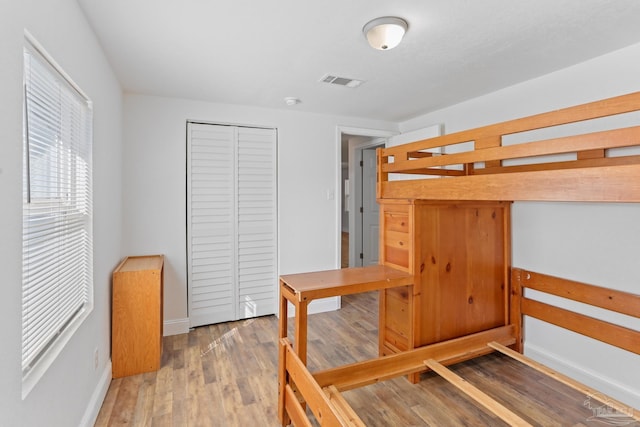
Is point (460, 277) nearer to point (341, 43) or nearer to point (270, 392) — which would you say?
point (270, 392)

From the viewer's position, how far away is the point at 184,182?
3.13 metres

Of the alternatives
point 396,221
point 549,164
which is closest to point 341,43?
point 396,221

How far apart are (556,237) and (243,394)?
2.57m

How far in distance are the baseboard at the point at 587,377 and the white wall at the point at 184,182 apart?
2055 mm

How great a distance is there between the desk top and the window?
1.13 meters

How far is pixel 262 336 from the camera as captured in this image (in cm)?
303

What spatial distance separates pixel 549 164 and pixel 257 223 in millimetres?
2641

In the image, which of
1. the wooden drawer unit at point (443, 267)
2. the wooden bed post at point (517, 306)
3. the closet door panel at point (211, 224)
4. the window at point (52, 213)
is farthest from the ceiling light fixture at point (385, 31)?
the wooden bed post at point (517, 306)

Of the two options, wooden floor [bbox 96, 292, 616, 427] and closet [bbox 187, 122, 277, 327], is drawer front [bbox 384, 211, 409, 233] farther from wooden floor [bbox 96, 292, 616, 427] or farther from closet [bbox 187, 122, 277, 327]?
closet [bbox 187, 122, 277, 327]

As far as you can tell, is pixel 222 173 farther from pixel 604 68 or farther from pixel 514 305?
pixel 604 68

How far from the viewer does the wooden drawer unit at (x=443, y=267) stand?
7.45ft

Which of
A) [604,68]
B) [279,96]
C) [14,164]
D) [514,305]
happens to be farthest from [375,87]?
[14,164]

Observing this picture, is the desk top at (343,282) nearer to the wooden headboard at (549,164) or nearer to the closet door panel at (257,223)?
the wooden headboard at (549,164)

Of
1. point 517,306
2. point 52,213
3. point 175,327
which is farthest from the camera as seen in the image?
point 175,327
